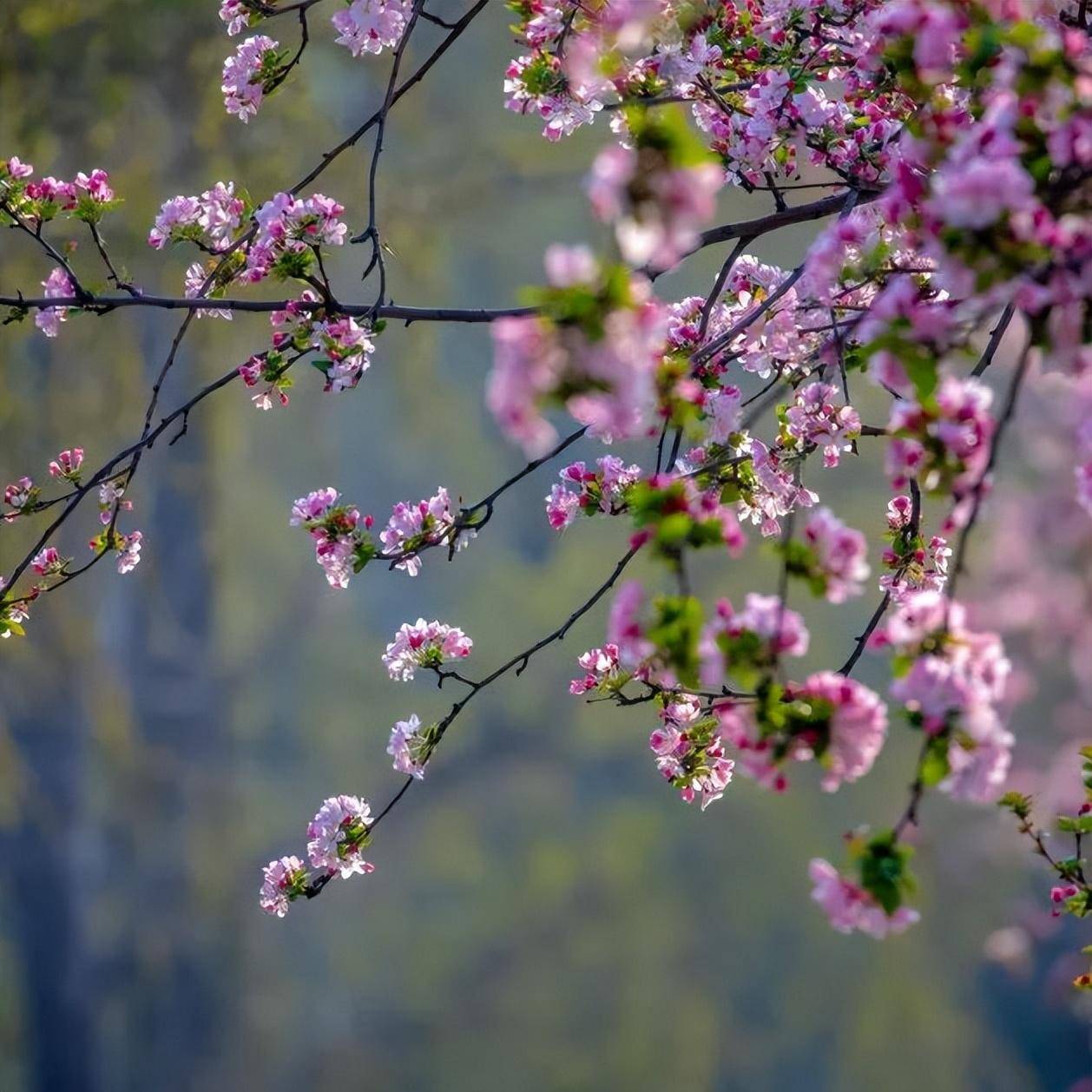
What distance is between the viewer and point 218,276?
2.26m

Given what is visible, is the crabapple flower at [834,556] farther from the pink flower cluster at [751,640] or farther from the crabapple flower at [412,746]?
the crabapple flower at [412,746]

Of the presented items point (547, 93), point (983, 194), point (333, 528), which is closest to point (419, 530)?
point (333, 528)

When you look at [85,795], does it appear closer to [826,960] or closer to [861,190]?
[826,960]

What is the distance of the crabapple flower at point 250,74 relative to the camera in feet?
7.64

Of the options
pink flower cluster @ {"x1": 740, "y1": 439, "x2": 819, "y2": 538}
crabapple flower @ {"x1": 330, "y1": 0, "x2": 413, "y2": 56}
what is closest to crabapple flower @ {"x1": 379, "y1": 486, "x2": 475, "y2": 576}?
pink flower cluster @ {"x1": 740, "y1": 439, "x2": 819, "y2": 538}

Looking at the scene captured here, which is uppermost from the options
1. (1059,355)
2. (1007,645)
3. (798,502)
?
(1007,645)

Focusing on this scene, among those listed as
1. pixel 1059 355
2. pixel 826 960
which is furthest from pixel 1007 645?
pixel 1059 355

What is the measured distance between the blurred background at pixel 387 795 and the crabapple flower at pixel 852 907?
6.07m

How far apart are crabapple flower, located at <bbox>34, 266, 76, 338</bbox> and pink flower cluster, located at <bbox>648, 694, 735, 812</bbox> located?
3.94 ft

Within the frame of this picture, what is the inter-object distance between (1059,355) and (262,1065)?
31.1ft

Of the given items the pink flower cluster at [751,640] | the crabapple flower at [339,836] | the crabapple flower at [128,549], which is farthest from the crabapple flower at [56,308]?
the pink flower cluster at [751,640]

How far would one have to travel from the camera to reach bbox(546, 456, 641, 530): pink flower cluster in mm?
2273

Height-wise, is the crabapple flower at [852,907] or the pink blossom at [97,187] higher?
the pink blossom at [97,187]

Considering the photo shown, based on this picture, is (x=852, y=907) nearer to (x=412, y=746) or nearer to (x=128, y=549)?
(x=412, y=746)
